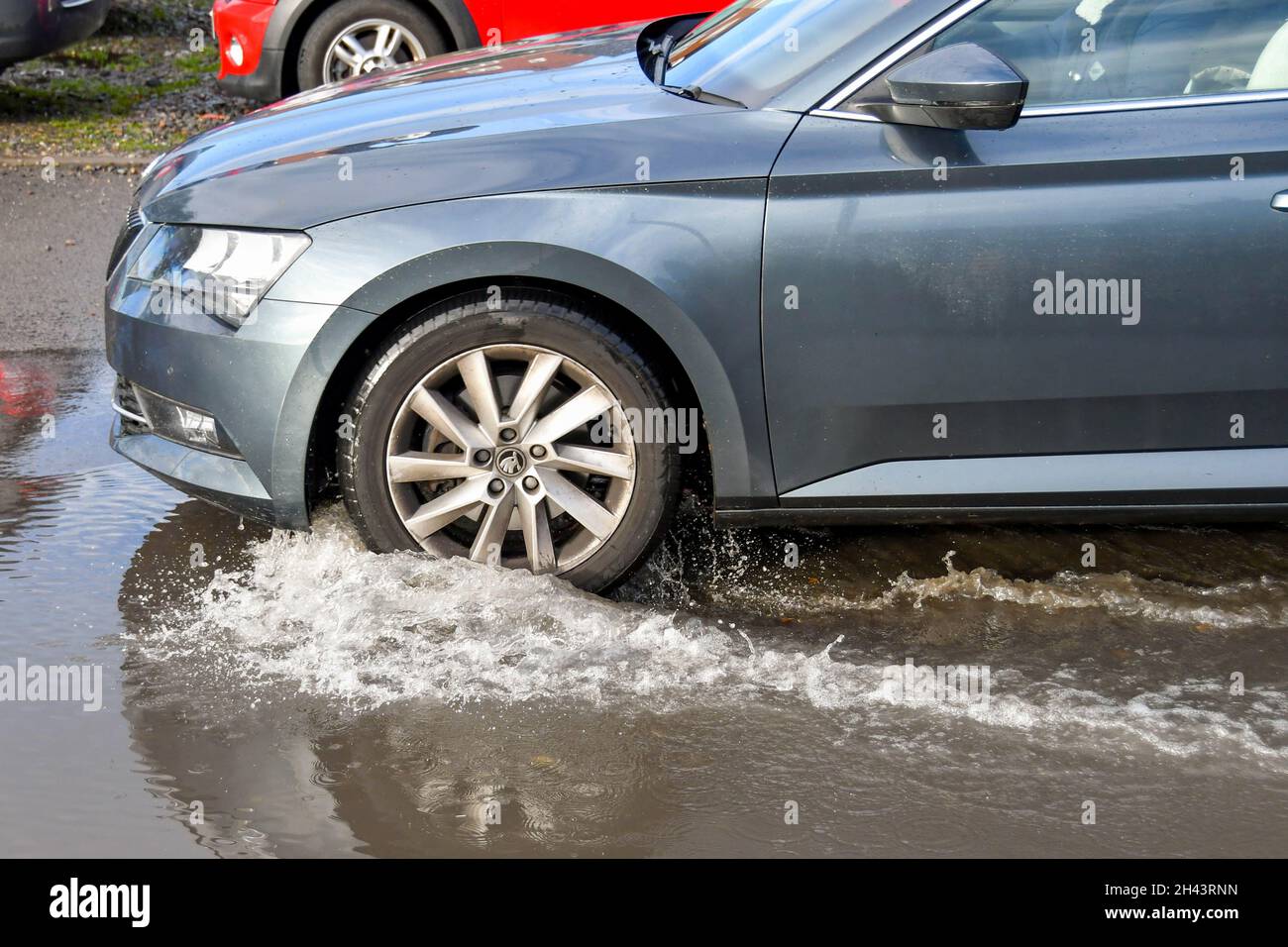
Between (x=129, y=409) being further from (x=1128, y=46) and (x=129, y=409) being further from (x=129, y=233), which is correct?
(x=1128, y=46)

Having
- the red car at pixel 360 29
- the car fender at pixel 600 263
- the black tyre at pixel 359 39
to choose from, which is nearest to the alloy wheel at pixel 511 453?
the car fender at pixel 600 263

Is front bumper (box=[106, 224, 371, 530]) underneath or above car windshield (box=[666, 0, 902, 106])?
underneath

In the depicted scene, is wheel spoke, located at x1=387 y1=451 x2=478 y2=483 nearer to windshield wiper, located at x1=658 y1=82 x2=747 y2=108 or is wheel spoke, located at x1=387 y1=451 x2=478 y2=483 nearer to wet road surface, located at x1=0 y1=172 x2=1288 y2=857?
wet road surface, located at x1=0 y1=172 x2=1288 y2=857

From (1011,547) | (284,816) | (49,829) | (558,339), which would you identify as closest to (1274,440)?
(1011,547)

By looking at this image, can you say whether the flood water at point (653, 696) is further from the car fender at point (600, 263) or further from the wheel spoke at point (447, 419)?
the car fender at point (600, 263)

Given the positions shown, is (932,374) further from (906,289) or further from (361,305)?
(361,305)

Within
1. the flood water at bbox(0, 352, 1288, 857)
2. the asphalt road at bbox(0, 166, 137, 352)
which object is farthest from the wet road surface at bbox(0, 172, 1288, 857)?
the asphalt road at bbox(0, 166, 137, 352)

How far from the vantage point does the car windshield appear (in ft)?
11.3

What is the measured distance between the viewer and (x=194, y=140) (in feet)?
13.5

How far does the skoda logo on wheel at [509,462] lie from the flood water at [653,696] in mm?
263

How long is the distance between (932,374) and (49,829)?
84.3 inches

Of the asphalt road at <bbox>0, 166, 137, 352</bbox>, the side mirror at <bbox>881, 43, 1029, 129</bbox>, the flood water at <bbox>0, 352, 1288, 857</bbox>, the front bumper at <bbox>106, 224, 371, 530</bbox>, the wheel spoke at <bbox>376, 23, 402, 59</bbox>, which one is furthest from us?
the wheel spoke at <bbox>376, 23, 402, 59</bbox>

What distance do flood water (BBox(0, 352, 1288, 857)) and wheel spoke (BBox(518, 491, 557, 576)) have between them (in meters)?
0.05

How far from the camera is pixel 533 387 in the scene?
11.4ft
